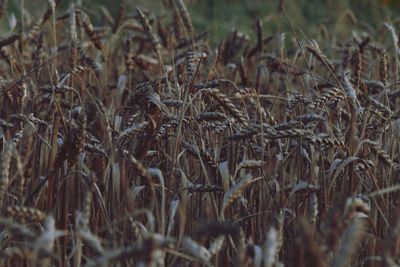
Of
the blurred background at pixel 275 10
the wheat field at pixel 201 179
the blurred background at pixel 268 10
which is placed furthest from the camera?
the blurred background at pixel 275 10

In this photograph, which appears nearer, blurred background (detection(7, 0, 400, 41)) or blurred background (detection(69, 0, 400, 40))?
blurred background (detection(7, 0, 400, 41))

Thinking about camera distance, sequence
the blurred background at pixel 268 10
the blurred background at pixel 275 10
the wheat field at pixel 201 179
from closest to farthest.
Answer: the wheat field at pixel 201 179 < the blurred background at pixel 268 10 < the blurred background at pixel 275 10

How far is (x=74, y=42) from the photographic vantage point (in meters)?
2.08

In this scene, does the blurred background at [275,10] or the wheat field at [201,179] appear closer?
the wheat field at [201,179]

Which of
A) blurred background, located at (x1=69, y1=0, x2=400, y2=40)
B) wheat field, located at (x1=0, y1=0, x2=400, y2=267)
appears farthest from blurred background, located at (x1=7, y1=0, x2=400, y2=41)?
wheat field, located at (x1=0, y1=0, x2=400, y2=267)

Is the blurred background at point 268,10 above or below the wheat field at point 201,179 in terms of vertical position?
above

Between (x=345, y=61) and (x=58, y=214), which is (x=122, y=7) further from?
(x=58, y=214)

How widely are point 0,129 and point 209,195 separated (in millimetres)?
746

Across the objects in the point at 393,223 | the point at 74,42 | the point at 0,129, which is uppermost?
the point at 74,42

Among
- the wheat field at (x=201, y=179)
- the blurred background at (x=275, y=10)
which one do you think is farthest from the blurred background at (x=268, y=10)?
the wheat field at (x=201, y=179)

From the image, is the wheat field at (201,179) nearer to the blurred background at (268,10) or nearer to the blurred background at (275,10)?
the blurred background at (268,10)

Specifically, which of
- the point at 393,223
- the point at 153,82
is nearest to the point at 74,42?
the point at 153,82

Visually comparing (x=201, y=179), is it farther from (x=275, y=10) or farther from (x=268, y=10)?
(x=268, y=10)

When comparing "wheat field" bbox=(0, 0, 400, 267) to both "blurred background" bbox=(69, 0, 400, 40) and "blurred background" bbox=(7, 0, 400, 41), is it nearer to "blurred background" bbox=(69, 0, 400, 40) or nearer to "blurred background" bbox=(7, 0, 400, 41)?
"blurred background" bbox=(7, 0, 400, 41)
